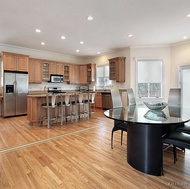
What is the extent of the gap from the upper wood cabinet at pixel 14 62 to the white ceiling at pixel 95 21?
57 cm

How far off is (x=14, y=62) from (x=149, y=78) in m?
5.80

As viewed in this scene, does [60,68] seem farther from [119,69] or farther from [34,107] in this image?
[34,107]

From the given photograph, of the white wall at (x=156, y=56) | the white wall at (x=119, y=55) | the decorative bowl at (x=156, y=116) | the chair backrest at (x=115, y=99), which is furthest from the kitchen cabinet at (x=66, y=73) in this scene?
the decorative bowl at (x=156, y=116)

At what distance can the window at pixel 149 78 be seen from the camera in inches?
248

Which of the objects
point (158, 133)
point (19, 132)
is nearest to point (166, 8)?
point (158, 133)

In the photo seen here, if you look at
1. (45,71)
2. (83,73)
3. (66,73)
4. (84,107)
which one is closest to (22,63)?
(45,71)

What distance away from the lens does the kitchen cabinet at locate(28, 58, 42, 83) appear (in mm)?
6453

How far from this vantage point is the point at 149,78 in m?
6.37

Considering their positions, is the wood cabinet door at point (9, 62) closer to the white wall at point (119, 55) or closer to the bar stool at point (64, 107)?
the bar stool at point (64, 107)

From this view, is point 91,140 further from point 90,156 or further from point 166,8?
point 166,8

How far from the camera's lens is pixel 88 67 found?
8.31m

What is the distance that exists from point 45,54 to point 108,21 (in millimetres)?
4470

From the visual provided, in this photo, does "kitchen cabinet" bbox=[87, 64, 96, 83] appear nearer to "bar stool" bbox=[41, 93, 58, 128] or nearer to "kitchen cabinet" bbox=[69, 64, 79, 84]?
"kitchen cabinet" bbox=[69, 64, 79, 84]

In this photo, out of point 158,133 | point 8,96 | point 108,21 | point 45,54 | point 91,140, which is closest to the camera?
point 158,133
